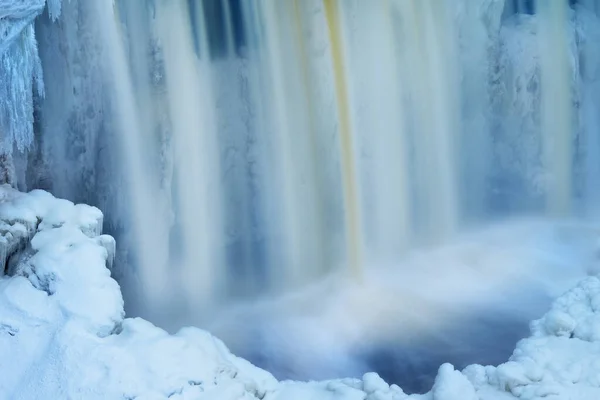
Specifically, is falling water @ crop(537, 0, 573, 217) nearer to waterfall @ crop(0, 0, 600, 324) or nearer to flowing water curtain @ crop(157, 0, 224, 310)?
waterfall @ crop(0, 0, 600, 324)

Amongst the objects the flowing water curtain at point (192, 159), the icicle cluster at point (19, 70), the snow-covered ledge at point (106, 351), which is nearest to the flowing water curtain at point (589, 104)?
the snow-covered ledge at point (106, 351)

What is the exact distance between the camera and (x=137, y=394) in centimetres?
339

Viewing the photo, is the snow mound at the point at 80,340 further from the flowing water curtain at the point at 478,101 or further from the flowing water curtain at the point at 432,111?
the flowing water curtain at the point at 478,101

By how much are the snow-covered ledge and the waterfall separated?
2.99ft

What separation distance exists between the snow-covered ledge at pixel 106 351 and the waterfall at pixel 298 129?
913mm

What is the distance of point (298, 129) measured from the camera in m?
6.16

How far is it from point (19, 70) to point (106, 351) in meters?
1.97

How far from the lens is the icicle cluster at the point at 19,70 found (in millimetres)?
4011

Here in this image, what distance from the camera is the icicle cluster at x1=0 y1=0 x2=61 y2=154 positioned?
13.2 feet

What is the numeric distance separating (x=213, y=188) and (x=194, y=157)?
37 centimetres

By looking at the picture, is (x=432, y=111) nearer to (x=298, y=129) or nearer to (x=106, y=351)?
(x=298, y=129)

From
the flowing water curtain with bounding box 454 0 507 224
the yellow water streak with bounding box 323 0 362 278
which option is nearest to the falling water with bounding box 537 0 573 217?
the flowing water curtain with bounding box 454 0 507 224

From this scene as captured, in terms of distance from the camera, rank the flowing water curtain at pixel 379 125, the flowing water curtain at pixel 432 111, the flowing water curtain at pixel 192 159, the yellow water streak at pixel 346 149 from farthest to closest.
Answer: the flowing water curtain at pixel 432 111, the flowing water curtain at pixel 379 125, the yellow water streak at pixel 346 149, the flowing water curtain at pixel 192 159

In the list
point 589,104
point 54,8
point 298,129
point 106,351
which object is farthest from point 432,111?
point 106,351
